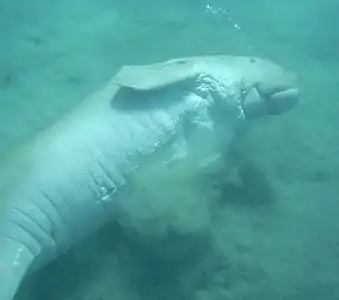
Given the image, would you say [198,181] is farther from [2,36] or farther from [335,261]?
[2,36]

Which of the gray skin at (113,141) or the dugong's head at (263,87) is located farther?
the dugong's head at (263,87)

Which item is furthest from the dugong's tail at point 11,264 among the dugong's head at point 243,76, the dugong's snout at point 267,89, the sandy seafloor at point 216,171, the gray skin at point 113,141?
the dugong's snout at point 267,89

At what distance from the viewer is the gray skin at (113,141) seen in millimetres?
5023

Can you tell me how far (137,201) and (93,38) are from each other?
5.62 m

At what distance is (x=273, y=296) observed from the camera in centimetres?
554

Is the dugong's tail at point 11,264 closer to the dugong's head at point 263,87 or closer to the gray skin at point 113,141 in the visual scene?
the gray skin at point 113,141

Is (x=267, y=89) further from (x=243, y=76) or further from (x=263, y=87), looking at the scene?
(x=243, y=76)

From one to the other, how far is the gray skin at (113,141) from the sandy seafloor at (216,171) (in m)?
0.48

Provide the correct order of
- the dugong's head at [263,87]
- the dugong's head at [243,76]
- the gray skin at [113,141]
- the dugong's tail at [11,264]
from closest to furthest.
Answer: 1. the dugong's tail at [11,264]
2. the gray skin at [113,141]
3. the dugong's head at [243,76]
4. the dugong's head at [263,87]

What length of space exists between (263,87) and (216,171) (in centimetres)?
125

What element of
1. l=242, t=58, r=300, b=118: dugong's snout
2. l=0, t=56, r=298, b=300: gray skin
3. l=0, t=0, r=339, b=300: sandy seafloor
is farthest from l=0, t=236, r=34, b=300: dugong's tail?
l=242, t=58, r=300, b=118: dugong's snout

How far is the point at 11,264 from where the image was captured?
15.4 ft

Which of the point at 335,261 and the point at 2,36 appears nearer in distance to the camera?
the point at 335,261

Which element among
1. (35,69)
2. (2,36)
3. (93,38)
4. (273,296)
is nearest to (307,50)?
(93,38)
